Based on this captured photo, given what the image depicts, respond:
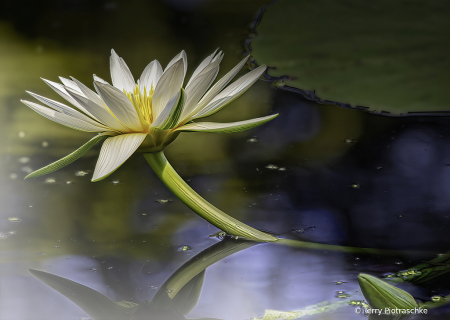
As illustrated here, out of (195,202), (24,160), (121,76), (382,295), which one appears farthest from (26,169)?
(382,295)

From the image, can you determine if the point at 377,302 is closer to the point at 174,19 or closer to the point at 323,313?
the point at 323,313

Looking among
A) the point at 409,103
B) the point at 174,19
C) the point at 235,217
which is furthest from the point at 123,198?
the point at 174,19

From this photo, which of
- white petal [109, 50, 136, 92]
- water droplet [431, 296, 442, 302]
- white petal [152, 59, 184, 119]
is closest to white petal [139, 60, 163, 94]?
white petal [109, 50, 136, 92]

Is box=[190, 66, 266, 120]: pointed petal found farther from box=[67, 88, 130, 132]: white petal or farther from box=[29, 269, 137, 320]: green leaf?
box=[29, 269, 137, 320]: green leaf

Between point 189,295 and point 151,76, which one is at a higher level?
point 151,76

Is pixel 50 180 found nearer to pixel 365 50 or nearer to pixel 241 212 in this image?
pixel 241 212

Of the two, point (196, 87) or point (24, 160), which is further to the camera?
point (24, 160)
